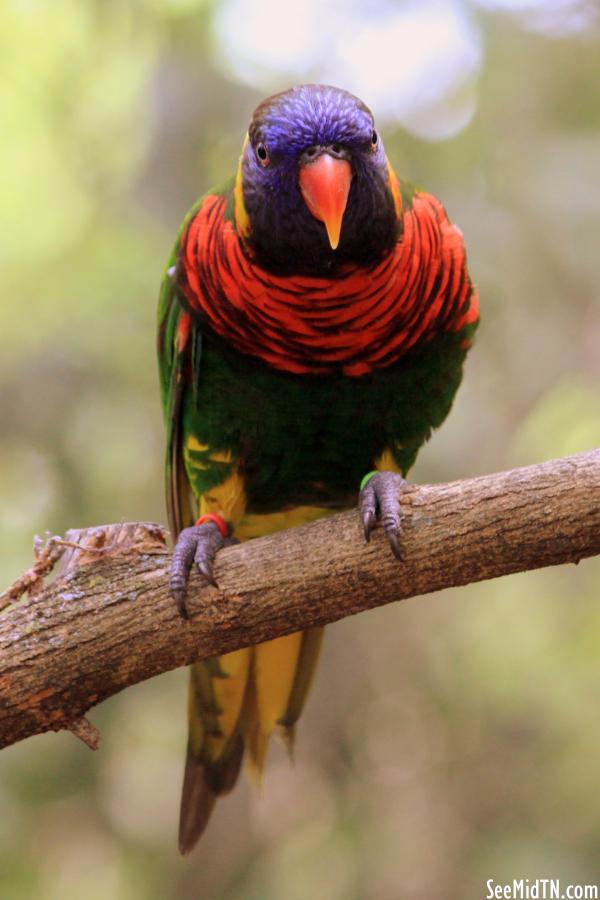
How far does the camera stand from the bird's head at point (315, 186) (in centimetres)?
228

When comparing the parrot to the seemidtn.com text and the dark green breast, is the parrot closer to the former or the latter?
the dark green breast

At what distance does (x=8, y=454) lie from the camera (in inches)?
148

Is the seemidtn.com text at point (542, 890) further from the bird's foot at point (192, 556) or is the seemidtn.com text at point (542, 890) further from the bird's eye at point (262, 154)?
the bird's eye at point (262, 154)

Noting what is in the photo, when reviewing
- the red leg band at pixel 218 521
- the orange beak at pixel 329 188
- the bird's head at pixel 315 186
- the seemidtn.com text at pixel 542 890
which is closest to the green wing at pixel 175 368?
the red leg band at pixel 218 521

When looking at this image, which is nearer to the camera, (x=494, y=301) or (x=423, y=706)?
(x=494, y=301)

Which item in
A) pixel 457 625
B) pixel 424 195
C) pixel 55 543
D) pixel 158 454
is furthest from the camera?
pixel 457 625

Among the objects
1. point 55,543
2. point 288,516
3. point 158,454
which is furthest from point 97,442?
point 55,543

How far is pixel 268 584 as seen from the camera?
2.23 m

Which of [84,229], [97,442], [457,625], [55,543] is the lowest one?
[55,543]

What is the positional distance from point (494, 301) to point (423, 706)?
1.72 m

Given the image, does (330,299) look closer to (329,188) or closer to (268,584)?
(329,188)

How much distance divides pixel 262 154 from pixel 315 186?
202 mm

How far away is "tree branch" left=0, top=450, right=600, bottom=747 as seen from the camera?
2.10 meters

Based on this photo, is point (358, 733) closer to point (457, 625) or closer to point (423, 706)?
point (423, 706)
